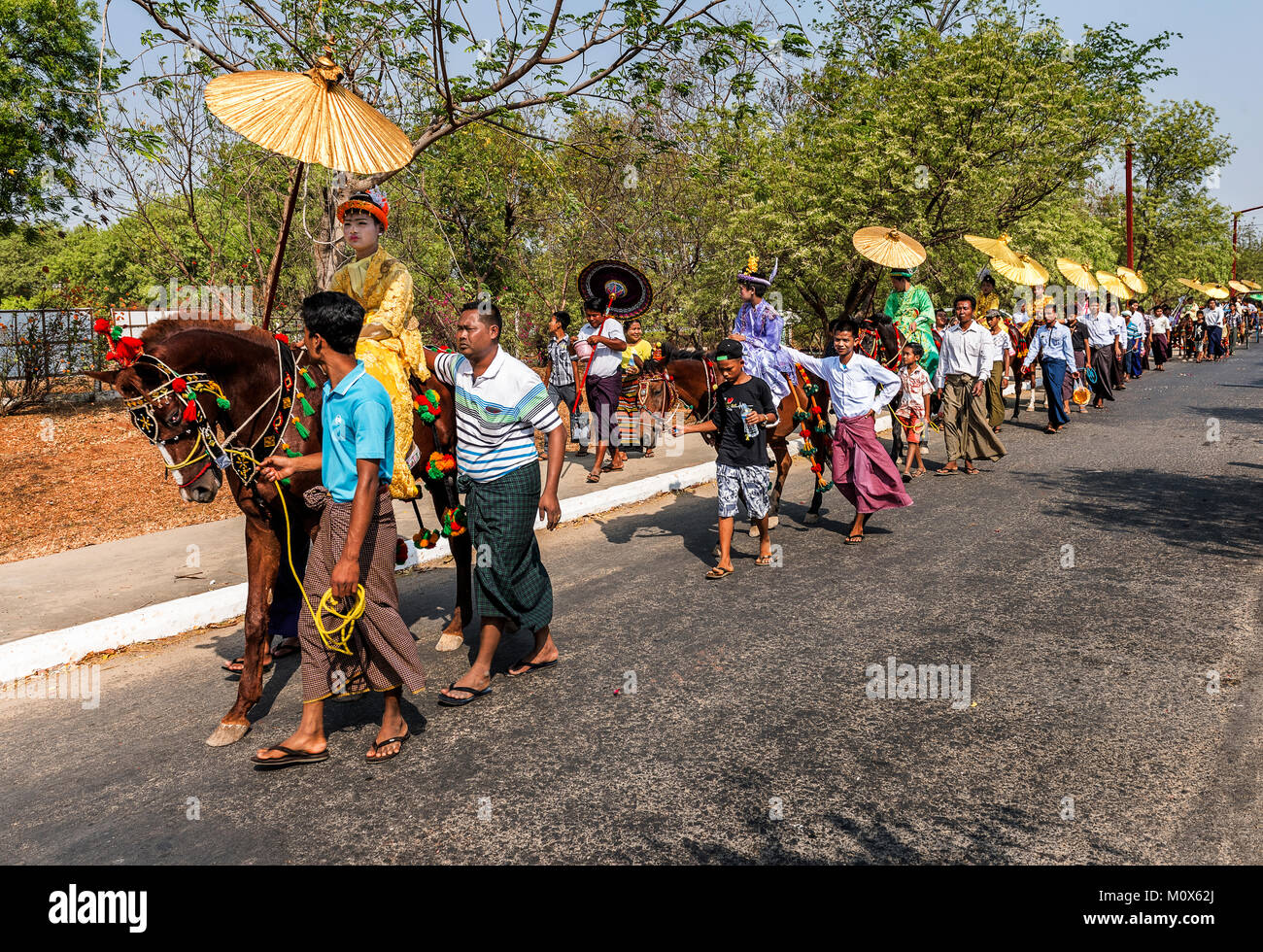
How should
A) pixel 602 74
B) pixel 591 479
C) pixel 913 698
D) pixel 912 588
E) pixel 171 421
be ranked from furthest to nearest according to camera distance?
1. pixel 591 479
2. pixel 602 74
3. pixel 912 588
4. pixel 913 698
5. pixel 171 421

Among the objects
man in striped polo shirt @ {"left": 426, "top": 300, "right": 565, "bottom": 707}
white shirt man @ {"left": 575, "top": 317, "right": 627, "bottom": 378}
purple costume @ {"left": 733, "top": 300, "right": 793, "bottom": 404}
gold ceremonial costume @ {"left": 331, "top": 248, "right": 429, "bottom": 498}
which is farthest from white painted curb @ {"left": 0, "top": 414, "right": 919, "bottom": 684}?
white shirt man @ {"left": 575, "top": 317, "right": 627, "bottom": 378}

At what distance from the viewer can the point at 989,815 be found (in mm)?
3787

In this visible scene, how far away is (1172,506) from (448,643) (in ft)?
24.2

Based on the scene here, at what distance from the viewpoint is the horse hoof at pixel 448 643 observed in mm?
5980

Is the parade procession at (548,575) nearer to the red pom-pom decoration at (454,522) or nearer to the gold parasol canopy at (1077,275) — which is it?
the red pom-pom decoration at (454,522)

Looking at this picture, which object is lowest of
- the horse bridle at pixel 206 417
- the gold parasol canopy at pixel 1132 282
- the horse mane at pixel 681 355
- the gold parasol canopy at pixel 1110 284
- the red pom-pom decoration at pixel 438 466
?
the red pom-pom decoration at pixel 438 466

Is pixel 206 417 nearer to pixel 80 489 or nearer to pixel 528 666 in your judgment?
pixel 528 666

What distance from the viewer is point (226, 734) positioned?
184 inches

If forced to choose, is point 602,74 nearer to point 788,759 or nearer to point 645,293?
point 645,293

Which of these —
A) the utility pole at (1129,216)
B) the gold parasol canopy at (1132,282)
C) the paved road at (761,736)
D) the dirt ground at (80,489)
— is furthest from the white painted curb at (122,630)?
the utility pole at (1129,216)

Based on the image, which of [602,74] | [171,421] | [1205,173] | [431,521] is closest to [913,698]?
[171,421]

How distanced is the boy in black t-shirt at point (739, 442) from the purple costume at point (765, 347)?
4.23 ft

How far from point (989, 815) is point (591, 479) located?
8145 mm

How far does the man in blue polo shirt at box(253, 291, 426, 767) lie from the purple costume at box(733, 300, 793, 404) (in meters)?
5.22
